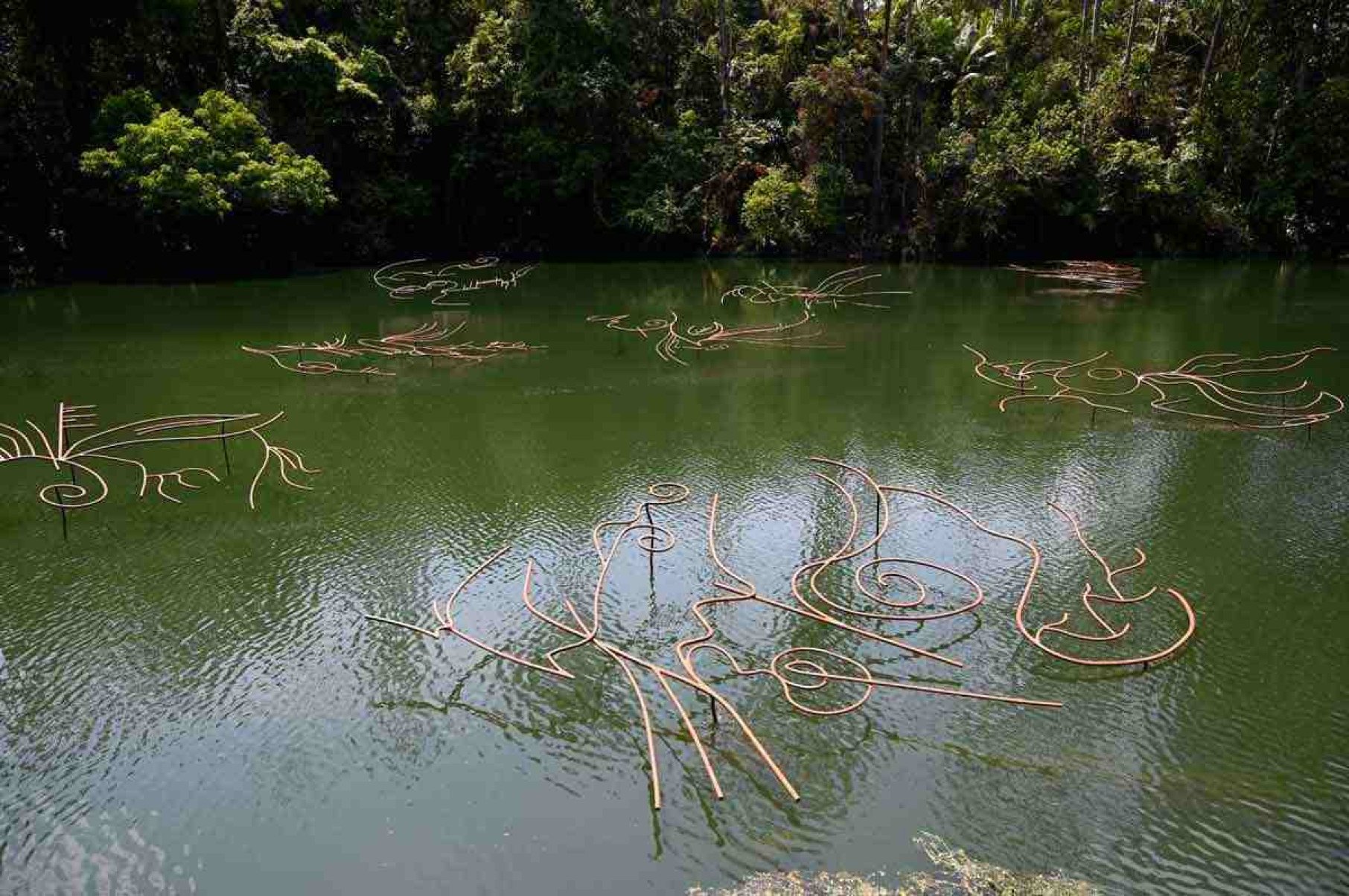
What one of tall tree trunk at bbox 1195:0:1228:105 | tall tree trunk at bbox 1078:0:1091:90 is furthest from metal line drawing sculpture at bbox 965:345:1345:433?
tall tree trunk at bbox 1195:0:1228:105

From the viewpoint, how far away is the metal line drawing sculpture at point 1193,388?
30.1ft

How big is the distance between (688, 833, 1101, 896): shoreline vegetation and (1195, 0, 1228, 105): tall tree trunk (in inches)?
829

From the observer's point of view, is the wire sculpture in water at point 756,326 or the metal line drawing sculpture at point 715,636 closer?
the metal line drawing sculpture at point 715,636

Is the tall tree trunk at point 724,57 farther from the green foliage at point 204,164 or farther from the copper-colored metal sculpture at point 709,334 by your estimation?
the green foliage at point 204,164

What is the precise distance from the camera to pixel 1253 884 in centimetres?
359

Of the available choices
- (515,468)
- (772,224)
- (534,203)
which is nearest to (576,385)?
(515,468)

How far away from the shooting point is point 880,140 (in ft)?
64.7

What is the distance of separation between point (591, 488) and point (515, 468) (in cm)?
91

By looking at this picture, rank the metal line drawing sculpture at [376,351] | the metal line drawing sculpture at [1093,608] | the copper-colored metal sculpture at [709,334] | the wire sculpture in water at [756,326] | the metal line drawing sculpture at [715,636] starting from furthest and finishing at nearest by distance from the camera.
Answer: the wire sculpture in water at [756,326] < the copper-colored metal sculpture at [709,334] < the metal line drawing sculpture at [376,351] < the metal line drawing sculpture at [1093,608] < the metal line drawing sculpture at [715,636]

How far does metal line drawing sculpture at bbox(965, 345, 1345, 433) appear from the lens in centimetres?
918

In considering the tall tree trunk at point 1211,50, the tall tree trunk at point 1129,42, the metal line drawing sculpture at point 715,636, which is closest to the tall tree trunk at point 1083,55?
the tall tree trunk at point 1129,42

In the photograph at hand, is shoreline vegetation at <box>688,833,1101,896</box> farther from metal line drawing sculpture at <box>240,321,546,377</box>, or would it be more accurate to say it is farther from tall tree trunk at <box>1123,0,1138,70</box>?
tall tree trunk at <box>1123,0,1138,70</box>

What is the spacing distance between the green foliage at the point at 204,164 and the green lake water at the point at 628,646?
6408mm

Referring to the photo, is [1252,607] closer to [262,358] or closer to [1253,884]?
[1253,884]
